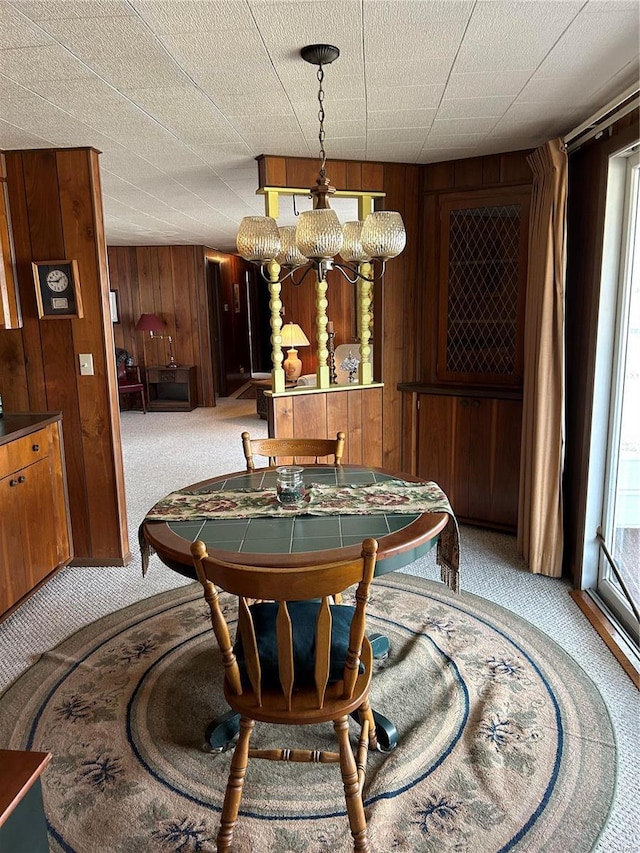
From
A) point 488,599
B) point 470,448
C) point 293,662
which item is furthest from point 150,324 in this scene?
point 293,662

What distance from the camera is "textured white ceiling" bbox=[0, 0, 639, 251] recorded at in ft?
6.07

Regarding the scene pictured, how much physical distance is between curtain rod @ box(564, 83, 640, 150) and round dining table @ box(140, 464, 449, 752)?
1.71 metres

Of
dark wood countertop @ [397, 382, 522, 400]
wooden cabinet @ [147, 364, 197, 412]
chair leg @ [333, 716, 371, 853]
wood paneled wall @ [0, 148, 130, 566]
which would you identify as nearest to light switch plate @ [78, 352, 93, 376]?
wood paneled wall @ [0, 148, 130, 566]

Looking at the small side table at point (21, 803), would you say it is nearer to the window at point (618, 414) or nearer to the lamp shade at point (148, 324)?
the window at point (618, 414)

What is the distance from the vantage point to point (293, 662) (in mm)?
1619

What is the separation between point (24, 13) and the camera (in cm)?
177

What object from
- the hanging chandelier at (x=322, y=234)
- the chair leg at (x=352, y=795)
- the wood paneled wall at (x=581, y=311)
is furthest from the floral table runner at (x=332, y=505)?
the wood paneled wall at (x=581, y=311)

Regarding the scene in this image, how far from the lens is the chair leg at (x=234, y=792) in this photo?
163 centimetres

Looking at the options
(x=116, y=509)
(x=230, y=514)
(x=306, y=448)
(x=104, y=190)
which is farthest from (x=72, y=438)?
(x=104, y=190)

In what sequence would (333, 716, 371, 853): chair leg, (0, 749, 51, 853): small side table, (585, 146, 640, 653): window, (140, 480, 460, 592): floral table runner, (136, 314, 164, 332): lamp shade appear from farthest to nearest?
(136, 314, 164, 332): lamp shade, (585, 146, 640, 653): window, (140, 480, 460, 592): floral table runner, (333, 716, 371, 853): chair leg, (0, 749, 51, 853): small side table

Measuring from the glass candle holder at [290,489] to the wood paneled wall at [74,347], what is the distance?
164cm

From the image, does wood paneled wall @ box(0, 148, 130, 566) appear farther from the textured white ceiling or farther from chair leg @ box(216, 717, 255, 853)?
chair leg @ box(216, 717, 255, 853)

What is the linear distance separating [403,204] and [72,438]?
8.10 ft

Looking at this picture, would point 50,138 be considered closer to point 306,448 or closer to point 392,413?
point 306,448
